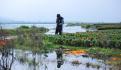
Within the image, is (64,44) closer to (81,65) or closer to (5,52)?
(81,65)

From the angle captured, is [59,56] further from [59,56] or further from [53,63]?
[53,63]

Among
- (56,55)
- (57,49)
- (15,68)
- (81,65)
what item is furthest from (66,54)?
(15,68)

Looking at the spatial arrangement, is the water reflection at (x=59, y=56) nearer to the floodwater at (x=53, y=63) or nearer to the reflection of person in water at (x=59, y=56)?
the reflection of person in water at (x=59, y=56)

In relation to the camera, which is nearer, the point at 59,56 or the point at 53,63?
the point at 53,63

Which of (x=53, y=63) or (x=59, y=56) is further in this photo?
(x=59, y=56)

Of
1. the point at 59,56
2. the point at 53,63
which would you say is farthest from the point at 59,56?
the point at 53,63

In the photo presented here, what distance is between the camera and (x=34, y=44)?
2084 cm

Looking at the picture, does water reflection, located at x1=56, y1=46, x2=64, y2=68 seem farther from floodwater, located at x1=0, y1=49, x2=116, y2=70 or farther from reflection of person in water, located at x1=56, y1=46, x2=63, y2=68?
floodwater, located at x1=0, y1=49, x2=116, y2=70

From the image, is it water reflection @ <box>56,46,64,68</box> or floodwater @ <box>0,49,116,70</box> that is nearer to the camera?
floodwater @ <box>0,49,116,70</box>

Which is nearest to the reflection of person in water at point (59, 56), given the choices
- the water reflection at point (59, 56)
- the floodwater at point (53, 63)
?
the water reflection at point (59, 56)

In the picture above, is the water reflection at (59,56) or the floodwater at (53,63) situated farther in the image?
the water reflection at (59,56)

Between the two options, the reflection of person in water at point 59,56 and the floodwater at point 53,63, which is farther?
the reflection of person in water at point 59,56

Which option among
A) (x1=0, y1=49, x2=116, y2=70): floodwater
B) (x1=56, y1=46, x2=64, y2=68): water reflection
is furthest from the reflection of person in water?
(x1=0, y1=49, x2=116, y2=70): floodwater

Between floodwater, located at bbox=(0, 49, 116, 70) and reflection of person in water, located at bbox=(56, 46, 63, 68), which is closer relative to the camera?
floodwater, located at bbox=(0, 49, 116, 70)
